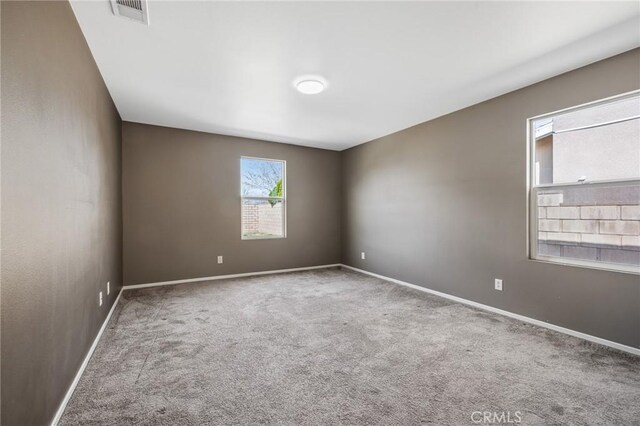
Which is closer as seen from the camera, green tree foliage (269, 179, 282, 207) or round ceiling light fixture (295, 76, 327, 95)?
round ceiling light fixture (295, 76, 327, 95)

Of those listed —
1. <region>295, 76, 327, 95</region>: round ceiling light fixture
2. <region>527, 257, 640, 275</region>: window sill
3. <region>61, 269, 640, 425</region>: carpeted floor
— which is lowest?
<region>61, 269, 640, 425</region>: carpeted floor

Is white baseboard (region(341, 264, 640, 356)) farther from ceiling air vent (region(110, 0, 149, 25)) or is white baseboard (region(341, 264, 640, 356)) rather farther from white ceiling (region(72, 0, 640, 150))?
ceiling air vent (region(110, 0, 149, 25))

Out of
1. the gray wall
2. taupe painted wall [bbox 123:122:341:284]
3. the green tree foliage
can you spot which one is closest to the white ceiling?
the gray wall

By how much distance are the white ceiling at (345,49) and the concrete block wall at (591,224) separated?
1.19 metres

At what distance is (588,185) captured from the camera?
2658mm

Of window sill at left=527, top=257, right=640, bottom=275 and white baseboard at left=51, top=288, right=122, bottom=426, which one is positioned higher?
window sill at left=527, top=257, right=640, bottom=275

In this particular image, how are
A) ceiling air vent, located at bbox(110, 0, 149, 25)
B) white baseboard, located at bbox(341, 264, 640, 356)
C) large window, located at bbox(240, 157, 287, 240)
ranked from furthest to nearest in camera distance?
large window, located at bbox(240, 157, 287, 240) < white baseboard, located at bbox(341, 264, 640, 356) < ceiling air vent, located at bbox(110, 0, 149, 25)

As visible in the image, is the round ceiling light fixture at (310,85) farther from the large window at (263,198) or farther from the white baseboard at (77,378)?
the white baseboard at (77,378)

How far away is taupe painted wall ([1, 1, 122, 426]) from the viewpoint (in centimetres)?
113

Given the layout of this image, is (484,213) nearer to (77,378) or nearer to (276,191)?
(276,191)

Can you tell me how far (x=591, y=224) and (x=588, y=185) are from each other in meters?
0.36

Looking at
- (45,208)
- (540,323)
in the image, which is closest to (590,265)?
(540,323)

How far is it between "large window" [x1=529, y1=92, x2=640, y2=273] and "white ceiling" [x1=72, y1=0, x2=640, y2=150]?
1.63 ft

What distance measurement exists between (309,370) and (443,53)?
2712 mm
